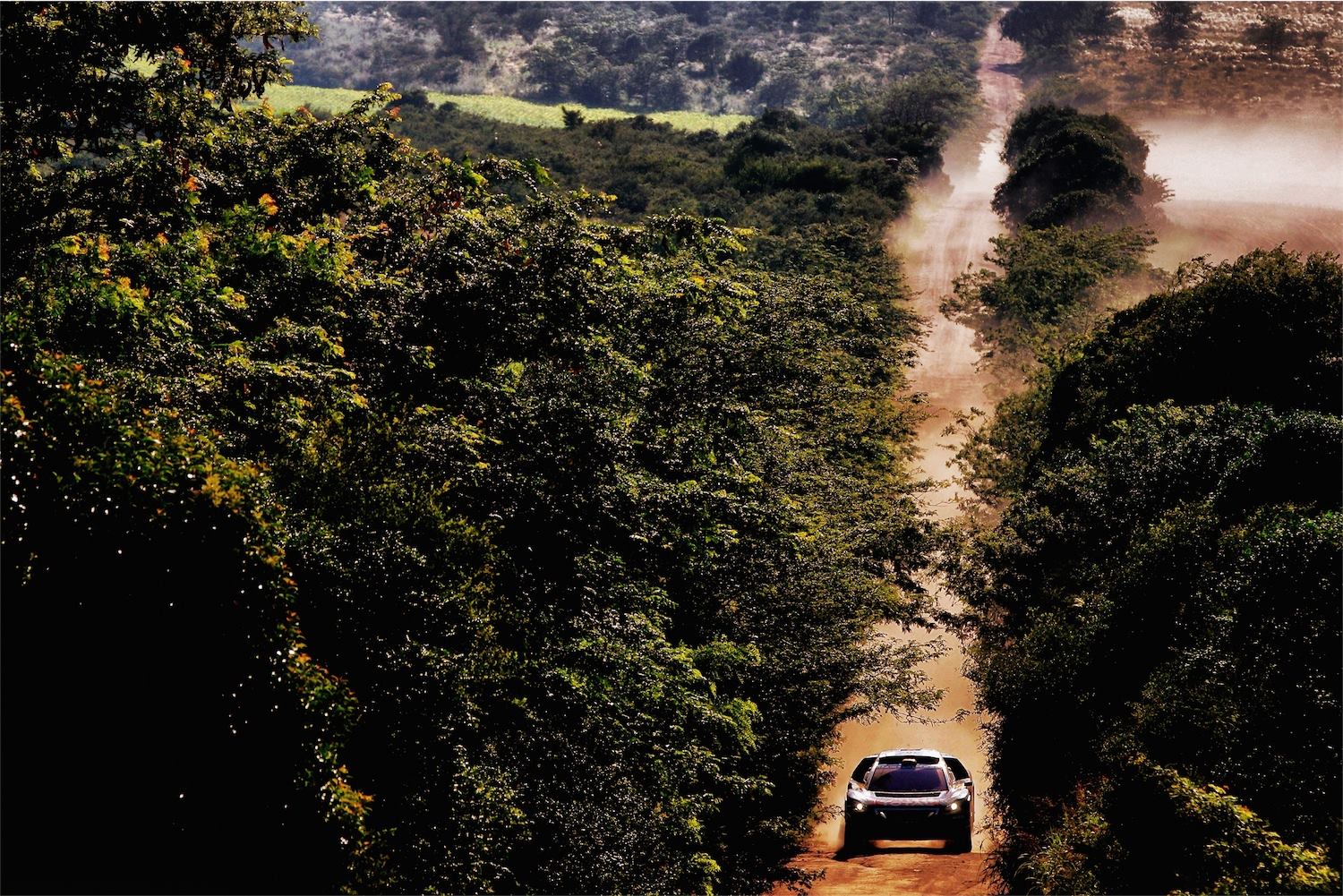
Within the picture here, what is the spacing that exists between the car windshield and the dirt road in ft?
3.97

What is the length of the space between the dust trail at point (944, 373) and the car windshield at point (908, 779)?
1288mm

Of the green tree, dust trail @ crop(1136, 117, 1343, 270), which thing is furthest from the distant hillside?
dust trail @ crop(1136, 117, 1343, 270)

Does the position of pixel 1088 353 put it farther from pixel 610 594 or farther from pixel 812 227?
pixel 812 227

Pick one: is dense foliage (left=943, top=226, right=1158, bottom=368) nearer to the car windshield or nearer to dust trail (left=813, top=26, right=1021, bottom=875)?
dust trail (left=813, top=26, right=1021, bottom=875)

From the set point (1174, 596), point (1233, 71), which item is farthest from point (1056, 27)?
point (1174, 596)

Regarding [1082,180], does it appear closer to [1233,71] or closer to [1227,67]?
[1233,71]

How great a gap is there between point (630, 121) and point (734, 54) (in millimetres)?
77930

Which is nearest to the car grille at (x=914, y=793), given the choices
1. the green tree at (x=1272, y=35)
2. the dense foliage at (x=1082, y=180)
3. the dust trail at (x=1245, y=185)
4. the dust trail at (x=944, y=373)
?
the dust trail at (x=944, y=373)

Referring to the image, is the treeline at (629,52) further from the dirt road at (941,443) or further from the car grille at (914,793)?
the car grille at (914,793)

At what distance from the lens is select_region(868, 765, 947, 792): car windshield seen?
63.8 ft

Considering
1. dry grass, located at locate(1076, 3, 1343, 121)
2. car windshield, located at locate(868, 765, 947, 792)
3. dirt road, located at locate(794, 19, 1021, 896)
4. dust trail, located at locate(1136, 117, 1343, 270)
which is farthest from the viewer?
dry grass, located at locate(1076, 3, 1343, 121)

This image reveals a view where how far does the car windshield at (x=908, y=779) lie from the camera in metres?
19.5

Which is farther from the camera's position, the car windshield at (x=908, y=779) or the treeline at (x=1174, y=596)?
the car windshield at (x=908, y=779)

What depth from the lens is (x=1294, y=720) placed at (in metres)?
13.3
